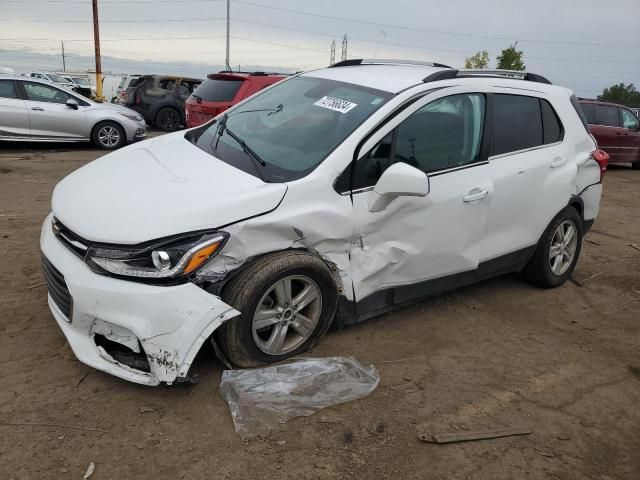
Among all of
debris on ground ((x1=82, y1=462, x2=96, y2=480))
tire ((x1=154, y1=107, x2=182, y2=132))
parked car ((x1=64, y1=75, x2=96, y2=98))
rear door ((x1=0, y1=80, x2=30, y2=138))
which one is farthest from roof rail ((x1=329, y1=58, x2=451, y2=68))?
parked car ((x1=64, y1=75, x2=96, y2=98))

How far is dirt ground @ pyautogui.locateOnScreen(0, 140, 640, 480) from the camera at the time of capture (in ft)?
8.21

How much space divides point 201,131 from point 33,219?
2.83 meters

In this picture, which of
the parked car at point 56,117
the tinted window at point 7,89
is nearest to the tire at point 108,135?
the parked car at point 56,117

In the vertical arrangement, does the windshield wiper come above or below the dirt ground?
above

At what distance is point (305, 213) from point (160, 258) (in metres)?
0.81

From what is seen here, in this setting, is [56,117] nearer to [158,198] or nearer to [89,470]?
[158,198]

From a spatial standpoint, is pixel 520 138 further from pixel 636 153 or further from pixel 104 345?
pixel 636 153

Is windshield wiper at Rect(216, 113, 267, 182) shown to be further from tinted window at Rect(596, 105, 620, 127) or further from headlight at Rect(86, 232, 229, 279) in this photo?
tinted window at Rect(596, 105, 620, 127)

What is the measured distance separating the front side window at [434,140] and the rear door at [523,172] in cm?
21

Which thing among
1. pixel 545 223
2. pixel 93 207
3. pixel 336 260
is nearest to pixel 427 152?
pixel 336 260

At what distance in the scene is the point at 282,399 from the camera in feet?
→ 9.46

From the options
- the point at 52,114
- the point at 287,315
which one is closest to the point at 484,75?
the point at 287,315

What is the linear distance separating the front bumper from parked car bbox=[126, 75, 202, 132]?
14190 millimetres

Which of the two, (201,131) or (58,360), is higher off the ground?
(201,131)
